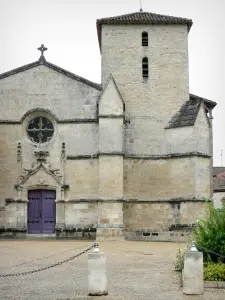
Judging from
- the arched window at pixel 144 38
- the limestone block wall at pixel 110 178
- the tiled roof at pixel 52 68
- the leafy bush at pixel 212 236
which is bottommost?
the leafy bush at pixel 212 236

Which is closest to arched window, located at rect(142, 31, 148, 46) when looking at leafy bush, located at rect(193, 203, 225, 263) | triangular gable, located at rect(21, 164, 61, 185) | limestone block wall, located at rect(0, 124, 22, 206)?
limestone block wall, located at rect(0, 124, 22, 206)

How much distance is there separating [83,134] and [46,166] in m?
2.45

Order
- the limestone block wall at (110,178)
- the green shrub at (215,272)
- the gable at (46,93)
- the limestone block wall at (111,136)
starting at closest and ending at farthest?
the green shrub at (215,272)
the limestone block wall at (110,178)
the limestone block wall at (111,136)
the gable at (46,93)

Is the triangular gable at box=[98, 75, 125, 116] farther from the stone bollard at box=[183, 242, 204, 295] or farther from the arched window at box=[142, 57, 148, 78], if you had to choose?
the stone bollard at box=[183, 242, 204, 295]

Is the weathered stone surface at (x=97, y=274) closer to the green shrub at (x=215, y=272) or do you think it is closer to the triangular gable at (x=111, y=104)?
the green shrub at (x=215, y=272)

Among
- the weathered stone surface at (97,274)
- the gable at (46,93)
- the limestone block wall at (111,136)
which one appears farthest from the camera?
the gable at (46,93)

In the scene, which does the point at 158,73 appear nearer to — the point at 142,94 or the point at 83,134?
the point at 142,94

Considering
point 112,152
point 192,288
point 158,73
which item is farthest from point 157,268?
→ point 158,73

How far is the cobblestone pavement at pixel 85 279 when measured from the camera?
9.97 m

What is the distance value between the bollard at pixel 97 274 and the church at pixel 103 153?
14.8 m

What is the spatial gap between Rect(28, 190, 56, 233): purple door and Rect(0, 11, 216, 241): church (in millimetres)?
50

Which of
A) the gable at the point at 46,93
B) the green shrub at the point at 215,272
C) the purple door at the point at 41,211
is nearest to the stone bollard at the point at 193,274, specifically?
the green shrub at the point at 215,272

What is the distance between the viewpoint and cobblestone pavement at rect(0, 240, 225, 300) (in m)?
9.97

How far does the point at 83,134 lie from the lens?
85.9 ft
